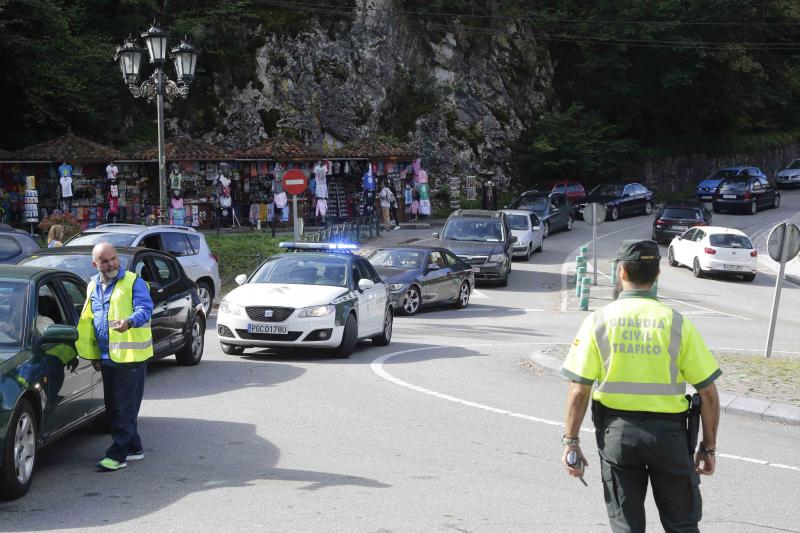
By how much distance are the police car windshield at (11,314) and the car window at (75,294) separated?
2.01 ft

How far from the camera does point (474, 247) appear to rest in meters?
28.3

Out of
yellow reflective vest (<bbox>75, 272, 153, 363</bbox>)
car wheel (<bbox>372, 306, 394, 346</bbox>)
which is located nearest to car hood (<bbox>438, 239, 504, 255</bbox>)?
car wheel (<bbox>372, 306, 394, 346</bbox>)

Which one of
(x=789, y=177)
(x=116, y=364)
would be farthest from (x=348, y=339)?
(x=789, y=177)

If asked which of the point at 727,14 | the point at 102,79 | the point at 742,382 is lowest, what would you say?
the point at 742,382

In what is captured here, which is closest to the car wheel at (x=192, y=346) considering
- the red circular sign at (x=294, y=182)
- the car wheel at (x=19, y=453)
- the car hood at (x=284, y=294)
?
the car hood at (x=284, y=294)

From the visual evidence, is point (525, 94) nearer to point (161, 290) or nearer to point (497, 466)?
point (161, 290)

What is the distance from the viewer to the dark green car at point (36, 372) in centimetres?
667

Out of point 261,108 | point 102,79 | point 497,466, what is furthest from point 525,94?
point 497,466

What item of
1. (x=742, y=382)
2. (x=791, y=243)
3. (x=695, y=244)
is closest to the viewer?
(x=742, y=382)

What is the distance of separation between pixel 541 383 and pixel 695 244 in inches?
857

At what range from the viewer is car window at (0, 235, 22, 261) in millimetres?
16328

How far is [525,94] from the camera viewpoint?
57.7 meters

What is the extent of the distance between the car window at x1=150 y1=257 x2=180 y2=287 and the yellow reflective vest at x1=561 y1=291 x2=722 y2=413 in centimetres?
834

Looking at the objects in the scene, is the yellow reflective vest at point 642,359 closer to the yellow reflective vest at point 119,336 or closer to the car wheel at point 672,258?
the yellow reflective vest at point 119,336
